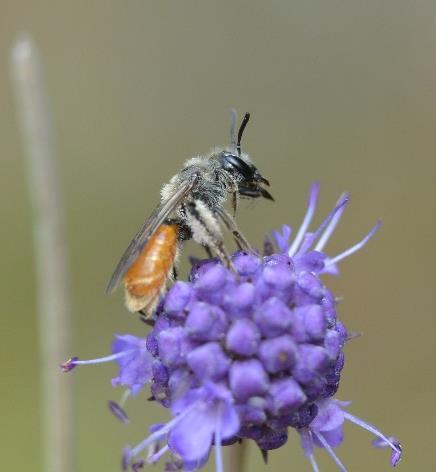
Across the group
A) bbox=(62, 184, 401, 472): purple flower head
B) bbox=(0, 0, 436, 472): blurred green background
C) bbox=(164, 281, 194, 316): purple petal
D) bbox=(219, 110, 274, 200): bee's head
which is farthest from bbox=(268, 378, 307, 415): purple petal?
bbox=(0, 0, 436, 472): blurred green background

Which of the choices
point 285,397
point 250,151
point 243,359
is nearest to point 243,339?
point 243,359

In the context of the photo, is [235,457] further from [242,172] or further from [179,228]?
[242,172]

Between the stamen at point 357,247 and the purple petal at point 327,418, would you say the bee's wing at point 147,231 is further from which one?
the purple petal at point 327,418

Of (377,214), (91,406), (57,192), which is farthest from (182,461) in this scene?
(377,214)

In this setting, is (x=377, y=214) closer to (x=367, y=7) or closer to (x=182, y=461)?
(x=367, y=7)

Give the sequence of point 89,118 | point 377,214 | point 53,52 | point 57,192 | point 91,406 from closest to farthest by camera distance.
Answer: point 57,192, point 91,406, point 377,214, point 89,118, point 53,52

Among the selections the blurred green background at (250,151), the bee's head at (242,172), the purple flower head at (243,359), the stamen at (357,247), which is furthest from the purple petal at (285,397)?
the blurred green background at (250,151)
